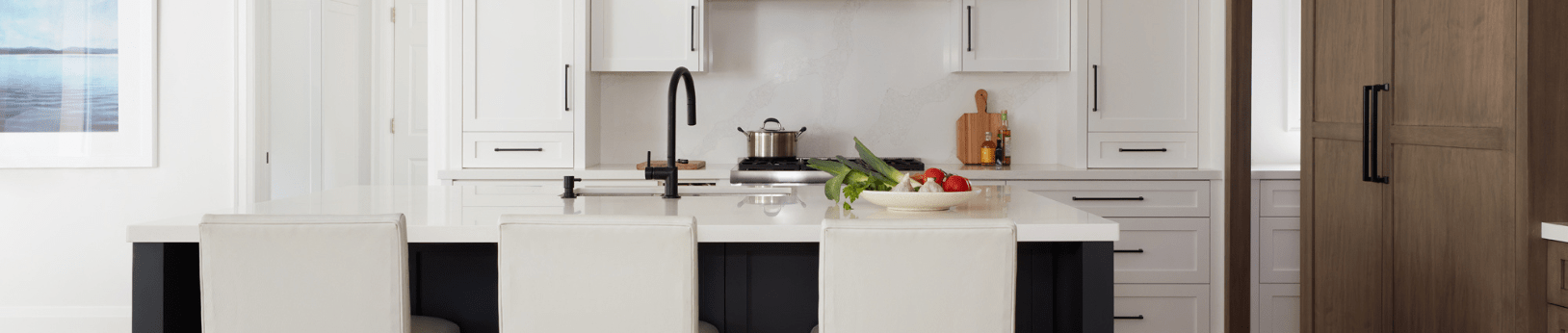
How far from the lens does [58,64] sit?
391cm

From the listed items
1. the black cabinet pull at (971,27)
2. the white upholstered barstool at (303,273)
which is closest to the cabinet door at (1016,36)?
the black cabinet pull at (971,27)

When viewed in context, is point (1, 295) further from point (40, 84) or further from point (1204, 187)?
point (1204, 187)

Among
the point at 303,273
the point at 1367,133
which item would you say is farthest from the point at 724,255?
the point at 1367,133

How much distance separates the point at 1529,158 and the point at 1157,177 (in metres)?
1.57

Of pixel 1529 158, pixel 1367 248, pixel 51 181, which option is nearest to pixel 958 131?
pixel 1367 248

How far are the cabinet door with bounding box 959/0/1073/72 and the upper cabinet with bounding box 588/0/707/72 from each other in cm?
104

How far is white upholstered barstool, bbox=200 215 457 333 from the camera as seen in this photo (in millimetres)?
1475

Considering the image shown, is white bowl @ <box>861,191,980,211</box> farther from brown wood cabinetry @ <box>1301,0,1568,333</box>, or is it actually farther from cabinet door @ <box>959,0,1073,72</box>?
cabinet door @ <box>959,0,1073,72</box>

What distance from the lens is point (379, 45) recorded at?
4.99 meters

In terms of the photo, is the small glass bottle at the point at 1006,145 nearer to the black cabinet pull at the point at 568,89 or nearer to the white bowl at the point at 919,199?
the black cabinet pull at the point at 568,89

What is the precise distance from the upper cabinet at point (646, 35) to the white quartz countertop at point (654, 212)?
4.15 feet

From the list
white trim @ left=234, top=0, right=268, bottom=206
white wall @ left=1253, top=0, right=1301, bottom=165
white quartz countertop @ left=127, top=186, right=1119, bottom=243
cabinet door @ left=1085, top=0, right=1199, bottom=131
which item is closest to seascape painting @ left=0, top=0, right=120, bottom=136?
white trim @ left=234, top=0, right=268, bottom=206

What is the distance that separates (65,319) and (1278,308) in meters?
4.78

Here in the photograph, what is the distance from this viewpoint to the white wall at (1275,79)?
4.03 metres
